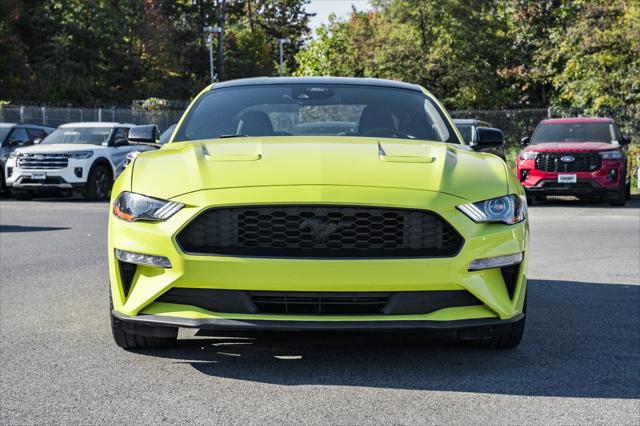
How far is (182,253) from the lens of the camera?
521 cm

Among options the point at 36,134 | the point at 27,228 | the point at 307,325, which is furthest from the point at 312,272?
the point at 36,134

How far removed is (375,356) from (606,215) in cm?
1256

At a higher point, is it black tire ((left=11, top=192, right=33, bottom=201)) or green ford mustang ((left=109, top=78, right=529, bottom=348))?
green ford mustang ((left=109, top=78, right=529, bottom=348))

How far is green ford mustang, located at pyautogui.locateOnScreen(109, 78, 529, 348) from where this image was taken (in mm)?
5148

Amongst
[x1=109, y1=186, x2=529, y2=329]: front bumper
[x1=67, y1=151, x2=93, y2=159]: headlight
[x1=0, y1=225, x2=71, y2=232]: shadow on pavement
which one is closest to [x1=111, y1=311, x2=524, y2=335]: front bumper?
[x1=109, y1=186, x2=529, y2=329]: front bumper

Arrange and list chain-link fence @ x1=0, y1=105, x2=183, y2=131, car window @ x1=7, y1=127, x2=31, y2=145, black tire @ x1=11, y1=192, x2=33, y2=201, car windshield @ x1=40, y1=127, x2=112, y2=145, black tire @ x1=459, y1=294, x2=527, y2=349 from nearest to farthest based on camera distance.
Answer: black tire @ x1=459, y1=294, x2=527, y2=349
black tire @ x1=11, y1=192, x2=33, y2=201
car windshield @ x1=40, y1=127, x2=112, y2=145
car window @ x1=7, y1=127, x2=31, y2=145
chain-link fence @ x1=0, y1=105, x2=183, y2=131

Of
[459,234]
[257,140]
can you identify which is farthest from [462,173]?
[257,140]

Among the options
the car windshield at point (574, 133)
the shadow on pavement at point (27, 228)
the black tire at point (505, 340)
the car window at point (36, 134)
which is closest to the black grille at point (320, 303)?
the black tire at point (505, 340)

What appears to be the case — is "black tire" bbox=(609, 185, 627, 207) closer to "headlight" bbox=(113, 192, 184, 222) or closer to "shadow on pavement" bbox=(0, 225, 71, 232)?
"shadow on pavement" bbox=(0, 225, 71, 232)

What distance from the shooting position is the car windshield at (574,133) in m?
21.0

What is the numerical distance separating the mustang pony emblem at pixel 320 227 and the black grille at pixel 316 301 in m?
0.28

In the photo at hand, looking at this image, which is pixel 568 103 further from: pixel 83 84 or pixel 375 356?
pixel 375 356

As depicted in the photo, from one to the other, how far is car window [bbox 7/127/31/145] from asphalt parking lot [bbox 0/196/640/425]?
51.7ft

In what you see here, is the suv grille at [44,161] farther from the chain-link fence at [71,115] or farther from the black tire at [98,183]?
the chain-link fence at [71,115]
